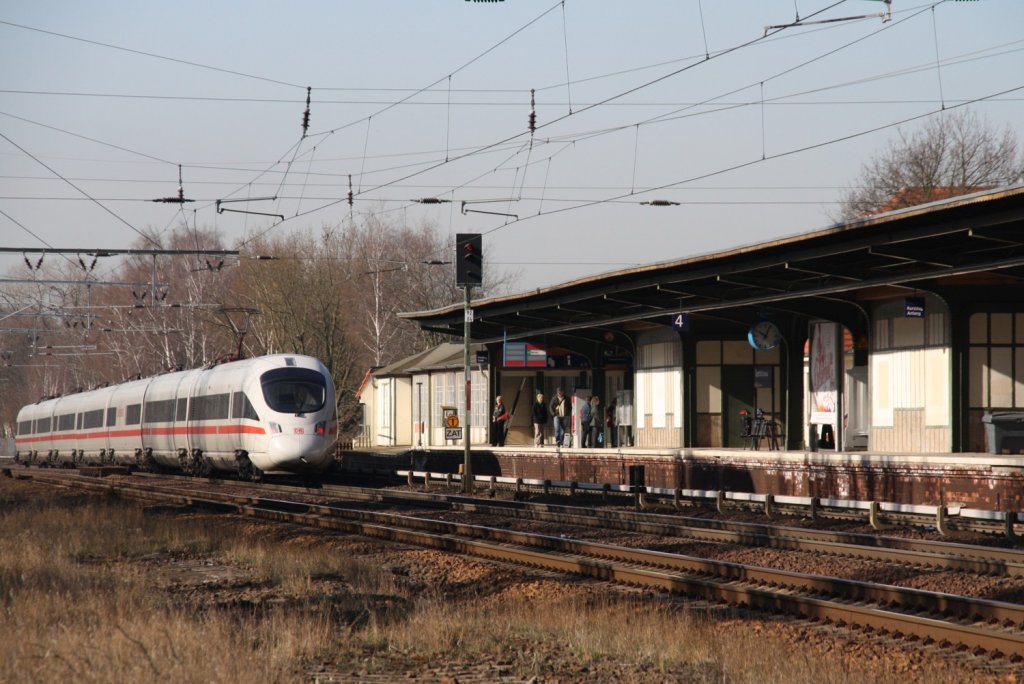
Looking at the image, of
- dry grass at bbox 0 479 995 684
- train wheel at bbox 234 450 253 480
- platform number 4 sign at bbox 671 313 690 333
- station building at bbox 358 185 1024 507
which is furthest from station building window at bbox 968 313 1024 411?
train wheel at bbox 234 450 253 480

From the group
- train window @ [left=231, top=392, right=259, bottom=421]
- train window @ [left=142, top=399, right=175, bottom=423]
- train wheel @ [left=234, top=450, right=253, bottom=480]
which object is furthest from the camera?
train window @ [left=142, top=399, right=175, bottom=423]

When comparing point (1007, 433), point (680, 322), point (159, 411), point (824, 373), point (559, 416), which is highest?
point (680, 322)

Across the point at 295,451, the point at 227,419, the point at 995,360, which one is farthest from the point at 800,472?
the point at 227,419

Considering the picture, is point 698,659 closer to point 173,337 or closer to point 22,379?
point 173,337

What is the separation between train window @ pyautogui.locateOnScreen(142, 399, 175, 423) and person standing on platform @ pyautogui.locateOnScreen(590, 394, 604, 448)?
1205cm

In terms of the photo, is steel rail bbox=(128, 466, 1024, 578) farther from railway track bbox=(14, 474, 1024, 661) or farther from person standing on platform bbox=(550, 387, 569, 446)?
person standing on platform bbox=(550, 387, 569, 446)

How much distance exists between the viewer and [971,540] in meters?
16.5

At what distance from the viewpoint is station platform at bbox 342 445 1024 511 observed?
18.1m

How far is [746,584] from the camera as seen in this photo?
12.5 m

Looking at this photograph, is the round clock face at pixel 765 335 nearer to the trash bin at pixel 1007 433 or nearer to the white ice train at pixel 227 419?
the trash bin at pixel 1007 433

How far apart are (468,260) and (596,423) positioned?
8.75 metres

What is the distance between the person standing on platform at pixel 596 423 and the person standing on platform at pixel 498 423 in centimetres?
273

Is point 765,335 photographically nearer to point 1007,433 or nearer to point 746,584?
point 1007,433

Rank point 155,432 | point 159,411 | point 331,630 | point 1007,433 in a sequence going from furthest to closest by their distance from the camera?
point 155,432 → point 159,411 → point 1007,433 → point 331,630
